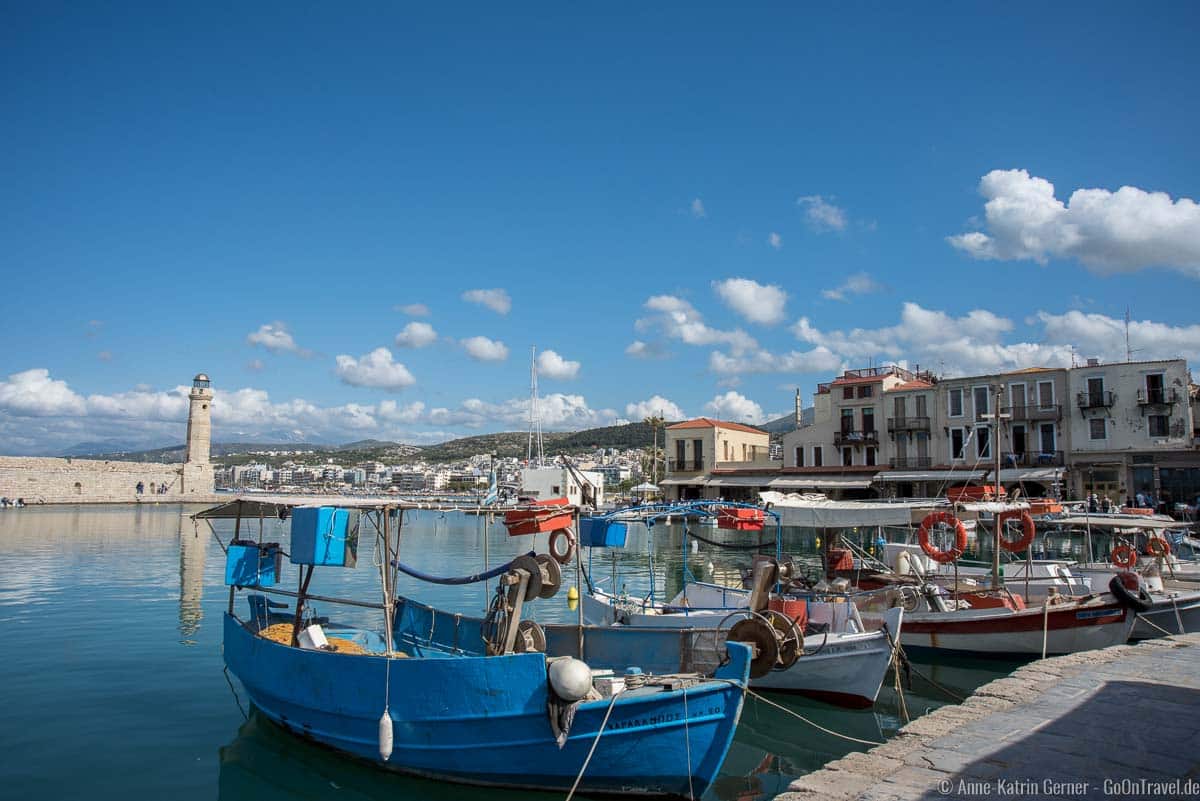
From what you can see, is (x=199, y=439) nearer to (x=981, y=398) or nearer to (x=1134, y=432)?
(x=981, y=398)

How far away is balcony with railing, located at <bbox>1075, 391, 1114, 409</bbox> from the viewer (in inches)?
1756

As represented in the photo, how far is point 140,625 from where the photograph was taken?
20.0m

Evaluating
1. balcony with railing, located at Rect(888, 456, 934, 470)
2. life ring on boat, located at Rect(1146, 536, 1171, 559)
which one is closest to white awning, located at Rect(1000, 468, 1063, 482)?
balcony with railing, located at Rect(888, 456, 934, 470)

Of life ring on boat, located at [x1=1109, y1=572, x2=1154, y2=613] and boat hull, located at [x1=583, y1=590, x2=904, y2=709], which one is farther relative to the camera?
life ring on boat, located at [x1=1109, y1=572, x2=1154, y2=613]

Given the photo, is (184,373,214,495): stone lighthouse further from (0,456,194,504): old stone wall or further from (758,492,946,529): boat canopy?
(758,492,946,529): boat canopy

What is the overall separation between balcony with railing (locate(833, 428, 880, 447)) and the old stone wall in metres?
68.0

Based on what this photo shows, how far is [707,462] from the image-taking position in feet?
206

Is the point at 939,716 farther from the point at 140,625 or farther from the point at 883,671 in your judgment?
the point at 140,625

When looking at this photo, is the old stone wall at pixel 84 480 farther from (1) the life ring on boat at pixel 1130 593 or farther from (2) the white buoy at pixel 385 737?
(1) the life ring on boat at pixel 1130 593

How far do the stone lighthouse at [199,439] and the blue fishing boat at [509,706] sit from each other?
3249 inches

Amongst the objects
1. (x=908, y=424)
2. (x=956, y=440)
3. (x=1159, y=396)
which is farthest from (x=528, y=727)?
(x=908, y=424)

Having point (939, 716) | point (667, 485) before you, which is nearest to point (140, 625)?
point (939, 716)

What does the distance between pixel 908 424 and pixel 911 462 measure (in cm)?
255

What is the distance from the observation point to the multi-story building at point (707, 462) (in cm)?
6016
